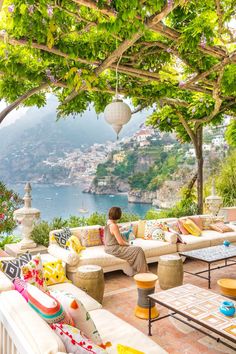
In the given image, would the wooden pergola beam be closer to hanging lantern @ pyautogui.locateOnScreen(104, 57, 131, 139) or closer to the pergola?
the pergola

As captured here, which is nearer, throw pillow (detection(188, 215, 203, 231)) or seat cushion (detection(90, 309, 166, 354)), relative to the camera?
seat cushion (detection(90, 309, 166, 354))

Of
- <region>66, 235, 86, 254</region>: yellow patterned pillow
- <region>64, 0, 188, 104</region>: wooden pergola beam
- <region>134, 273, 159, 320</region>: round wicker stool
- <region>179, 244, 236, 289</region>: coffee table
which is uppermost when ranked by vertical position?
<region>64, 0, 188, 104</region>: wooden pergola beam

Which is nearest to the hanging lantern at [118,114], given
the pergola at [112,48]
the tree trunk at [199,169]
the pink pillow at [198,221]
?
the pergola at [112,48]

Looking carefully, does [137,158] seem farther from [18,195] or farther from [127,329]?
[127,329]

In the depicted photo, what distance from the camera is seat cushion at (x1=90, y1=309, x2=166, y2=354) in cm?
209

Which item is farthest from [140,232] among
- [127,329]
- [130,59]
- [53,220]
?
[127,329]

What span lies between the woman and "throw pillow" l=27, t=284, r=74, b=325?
2.73 meters

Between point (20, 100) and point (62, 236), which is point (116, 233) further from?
point (20, 100)

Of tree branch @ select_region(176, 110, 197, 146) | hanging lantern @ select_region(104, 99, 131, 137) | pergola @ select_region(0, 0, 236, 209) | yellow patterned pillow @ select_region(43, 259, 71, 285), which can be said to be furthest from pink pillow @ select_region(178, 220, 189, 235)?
tree branch @ select_region(176, 110, 197, 146)

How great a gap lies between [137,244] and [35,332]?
12.3 feet

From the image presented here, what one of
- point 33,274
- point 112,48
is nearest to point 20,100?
point 112,48

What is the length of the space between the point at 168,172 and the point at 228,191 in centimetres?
670

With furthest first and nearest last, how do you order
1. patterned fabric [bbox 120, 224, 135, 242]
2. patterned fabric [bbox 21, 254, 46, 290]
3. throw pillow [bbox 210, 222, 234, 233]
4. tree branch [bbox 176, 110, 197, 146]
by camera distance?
tree branch [bbox 176, 110, 197, 146] → throw pillow [bbox 210, 222, 234, 233] → patterned fabric [bbox 120, 224, 135, 242] → patterned fabric [bbox 21, 254, 46, 290]

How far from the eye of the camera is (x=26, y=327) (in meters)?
1.75
